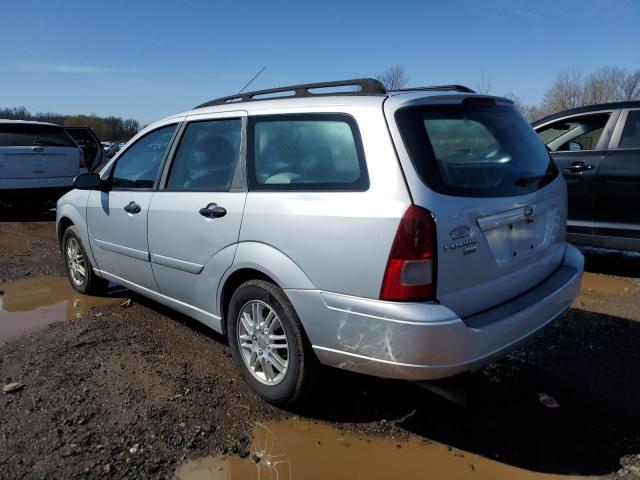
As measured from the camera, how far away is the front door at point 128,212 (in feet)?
12.9

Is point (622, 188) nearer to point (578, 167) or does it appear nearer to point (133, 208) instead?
point (578, 167)

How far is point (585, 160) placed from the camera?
578 centimetres

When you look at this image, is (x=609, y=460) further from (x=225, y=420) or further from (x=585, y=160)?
(x=585, y=160)

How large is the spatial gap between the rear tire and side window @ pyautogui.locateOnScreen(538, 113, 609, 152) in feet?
16.6

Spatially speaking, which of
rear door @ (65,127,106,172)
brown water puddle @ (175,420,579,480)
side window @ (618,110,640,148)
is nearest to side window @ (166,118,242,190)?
brown water puddle @ (175,420,579,480)

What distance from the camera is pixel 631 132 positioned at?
18.2 ft

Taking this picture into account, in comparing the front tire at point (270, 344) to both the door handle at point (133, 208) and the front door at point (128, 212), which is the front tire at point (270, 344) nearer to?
the front door at point (128, 212)

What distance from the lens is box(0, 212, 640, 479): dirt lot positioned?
2564 mm

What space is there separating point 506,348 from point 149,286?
8.67 ft

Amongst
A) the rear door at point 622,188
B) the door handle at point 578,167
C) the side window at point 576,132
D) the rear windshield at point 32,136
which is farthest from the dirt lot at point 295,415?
the rear windshield at point 32,136

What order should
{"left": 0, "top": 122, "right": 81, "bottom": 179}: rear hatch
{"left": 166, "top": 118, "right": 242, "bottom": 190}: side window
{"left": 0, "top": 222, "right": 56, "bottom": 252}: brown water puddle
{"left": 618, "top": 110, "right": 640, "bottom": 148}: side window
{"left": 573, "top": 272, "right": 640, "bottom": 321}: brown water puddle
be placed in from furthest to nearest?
{"left": 0, "top": 122, "right": 81, "bottom": 179}: rear hatch < {"left": 0, "top": 222, "right": 56, "bottom": 252}: brown water puddle < {"left": 618, "top": 110, "right": 640, "bottom": 148}: side window < {"left": 573, "top": 272, "right": 640, "bottom": 321}: brown water puddle < {"left": 166, "top": 118, "right": 242, "bottom": 190}: side window

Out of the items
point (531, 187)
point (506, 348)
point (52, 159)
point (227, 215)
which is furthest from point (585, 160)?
point (52, 159)

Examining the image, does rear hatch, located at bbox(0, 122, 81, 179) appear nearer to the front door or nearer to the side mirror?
the front door

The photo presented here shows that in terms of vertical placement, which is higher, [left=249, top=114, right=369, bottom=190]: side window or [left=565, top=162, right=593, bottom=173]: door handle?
[left=249, top=114, right=369, bottom=190]: side window
